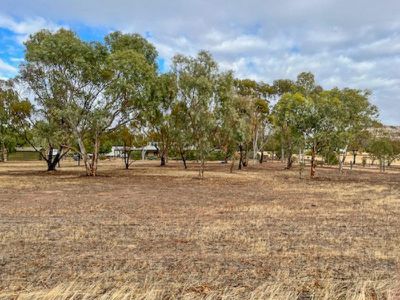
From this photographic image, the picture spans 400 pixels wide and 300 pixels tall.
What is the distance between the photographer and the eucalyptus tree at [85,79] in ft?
97.7

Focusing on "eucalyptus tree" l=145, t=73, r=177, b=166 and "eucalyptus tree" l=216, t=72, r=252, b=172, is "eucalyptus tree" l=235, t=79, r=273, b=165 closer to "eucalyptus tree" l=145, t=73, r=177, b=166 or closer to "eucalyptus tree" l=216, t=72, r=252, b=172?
"eucalyptus tree" l=216, t=72, r=252, b=172

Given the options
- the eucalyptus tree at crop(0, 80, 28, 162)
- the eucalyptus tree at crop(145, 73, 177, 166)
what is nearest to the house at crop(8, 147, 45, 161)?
the eucalyptus tree at crop(0, 80, 28, 162)

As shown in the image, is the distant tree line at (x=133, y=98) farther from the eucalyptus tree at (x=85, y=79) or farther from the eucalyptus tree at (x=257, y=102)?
the eucalyptus tree at (x=257, y=102)

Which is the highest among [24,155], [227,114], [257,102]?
[257,102]

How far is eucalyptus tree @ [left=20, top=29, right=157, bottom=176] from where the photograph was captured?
29.8 m

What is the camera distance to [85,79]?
31688mm

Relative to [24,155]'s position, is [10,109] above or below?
above

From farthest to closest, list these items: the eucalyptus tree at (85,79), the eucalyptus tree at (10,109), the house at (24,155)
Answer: the house at (24,155), the eucalyptus tree at (10,109), the eucalyptus tree at (85,79)

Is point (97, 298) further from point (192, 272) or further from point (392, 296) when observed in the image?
point (392, 296)

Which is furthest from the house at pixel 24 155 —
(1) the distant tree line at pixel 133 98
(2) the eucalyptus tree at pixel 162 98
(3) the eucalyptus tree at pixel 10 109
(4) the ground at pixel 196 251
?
(4) the ground at pixel 196 251

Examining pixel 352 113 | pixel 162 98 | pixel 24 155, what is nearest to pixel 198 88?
pixel 162 98

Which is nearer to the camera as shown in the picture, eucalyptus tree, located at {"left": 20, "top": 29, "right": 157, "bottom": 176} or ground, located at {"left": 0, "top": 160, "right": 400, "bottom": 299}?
ground, located at {"left": 0, "top": 160, "right": 400, "bottom": 299}

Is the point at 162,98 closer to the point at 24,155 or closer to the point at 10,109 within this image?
the point at 10,109

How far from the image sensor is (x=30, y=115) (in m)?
39.7
